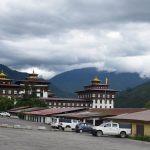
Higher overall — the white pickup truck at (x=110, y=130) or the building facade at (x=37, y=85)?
Result: the building facade at (x=37, y=85)

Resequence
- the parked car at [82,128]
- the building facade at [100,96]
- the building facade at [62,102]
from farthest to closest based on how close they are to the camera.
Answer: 1. the building facade at [100,96]
2. the building facade at [62,102]
3. the parked car at [82,128]

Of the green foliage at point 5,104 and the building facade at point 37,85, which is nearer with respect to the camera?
the green foliage at point 5,104

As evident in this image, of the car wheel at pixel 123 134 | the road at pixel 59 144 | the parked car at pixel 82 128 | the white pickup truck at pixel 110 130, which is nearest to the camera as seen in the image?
the road at pixel 59 144

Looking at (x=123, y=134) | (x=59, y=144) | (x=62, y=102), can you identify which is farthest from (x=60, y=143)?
(x=62, y=102)

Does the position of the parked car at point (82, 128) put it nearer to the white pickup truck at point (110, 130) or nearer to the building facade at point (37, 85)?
the white pickup truck at point (110, 130)

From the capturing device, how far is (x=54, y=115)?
→ 8744cm

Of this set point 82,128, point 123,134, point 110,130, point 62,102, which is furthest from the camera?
point 62,102

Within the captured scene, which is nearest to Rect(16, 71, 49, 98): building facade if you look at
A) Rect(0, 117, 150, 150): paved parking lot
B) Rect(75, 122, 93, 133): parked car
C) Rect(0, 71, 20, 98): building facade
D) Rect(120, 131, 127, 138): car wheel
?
Rect(0, 71, 20, 98): building facade

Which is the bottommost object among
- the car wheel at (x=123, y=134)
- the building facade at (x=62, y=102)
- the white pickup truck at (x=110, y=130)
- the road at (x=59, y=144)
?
the road at (x=59, y=144)

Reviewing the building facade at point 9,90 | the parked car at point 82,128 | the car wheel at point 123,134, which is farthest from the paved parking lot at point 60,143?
the building facade at point 9,90

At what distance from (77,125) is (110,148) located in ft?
80.4

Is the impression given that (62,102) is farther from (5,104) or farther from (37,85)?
(5,104)

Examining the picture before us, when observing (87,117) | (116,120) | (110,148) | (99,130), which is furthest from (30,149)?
(87,117)

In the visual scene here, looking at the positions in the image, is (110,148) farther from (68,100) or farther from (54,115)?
(68,100)
